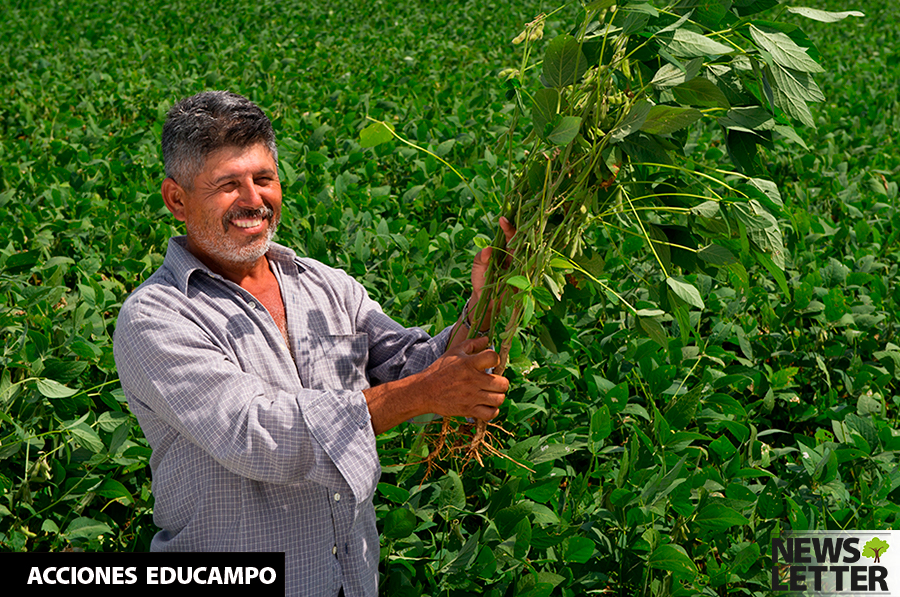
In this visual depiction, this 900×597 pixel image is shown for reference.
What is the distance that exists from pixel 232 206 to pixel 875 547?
170 centimetres

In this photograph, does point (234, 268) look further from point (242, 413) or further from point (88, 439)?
point (88, 439)

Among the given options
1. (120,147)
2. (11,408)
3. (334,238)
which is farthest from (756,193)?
(120,147)

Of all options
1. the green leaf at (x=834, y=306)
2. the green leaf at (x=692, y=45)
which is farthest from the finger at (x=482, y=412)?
the green leaf at (x=834, y=306)

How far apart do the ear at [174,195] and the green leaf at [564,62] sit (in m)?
0.82

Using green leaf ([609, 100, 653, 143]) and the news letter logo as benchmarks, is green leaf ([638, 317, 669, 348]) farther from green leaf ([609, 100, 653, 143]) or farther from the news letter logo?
the news letter logo

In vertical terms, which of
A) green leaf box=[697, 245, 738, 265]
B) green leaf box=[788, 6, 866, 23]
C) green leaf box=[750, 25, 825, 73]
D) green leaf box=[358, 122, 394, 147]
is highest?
green leaf box=[788, 6, 866, 23]

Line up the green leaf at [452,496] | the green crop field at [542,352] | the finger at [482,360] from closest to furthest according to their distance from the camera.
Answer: the finger at [482,360], the green crop field at [542,352], the green leaf at [452,496]

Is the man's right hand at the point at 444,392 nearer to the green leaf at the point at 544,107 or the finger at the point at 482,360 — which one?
the finger at the point at 482,360

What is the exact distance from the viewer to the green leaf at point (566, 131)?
138 centimetres

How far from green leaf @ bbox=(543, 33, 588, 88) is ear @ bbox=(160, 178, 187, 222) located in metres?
0.82

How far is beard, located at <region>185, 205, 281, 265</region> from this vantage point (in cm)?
172

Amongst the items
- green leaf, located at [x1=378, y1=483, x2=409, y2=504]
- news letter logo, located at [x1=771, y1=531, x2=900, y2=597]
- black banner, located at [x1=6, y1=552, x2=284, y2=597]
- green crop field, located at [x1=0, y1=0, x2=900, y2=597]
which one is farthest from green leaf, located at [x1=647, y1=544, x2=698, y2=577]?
black banner, located at [x1=6, y1=552, x2=284, y2=597]

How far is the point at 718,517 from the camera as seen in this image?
187 centimetres

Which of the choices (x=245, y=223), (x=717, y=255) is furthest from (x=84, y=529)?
(x=717, y=255)
